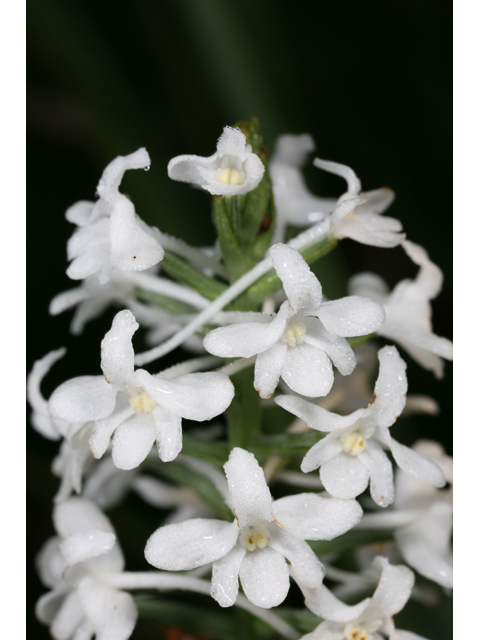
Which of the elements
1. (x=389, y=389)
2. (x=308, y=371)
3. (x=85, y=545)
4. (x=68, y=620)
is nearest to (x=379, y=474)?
(x=389, y=389)

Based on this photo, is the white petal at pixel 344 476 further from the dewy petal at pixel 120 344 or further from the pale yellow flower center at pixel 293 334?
the dewy petal at pixel 120 344

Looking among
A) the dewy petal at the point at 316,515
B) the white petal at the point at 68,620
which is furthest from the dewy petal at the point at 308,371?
the white petal at the point at 68,620

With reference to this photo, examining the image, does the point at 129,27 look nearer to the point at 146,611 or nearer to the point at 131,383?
the point at 131,383

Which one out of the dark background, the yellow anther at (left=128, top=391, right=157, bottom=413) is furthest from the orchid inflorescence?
the dark background

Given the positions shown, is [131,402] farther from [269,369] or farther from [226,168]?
[226,168]

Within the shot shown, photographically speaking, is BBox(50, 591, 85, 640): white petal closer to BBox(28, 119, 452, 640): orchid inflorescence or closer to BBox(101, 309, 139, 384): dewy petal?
BBox(28, 119, 452, 640): orchid inflorescence

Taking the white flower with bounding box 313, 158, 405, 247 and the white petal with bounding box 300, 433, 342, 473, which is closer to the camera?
the white petal with bounding box 300, 433, 342, 473
